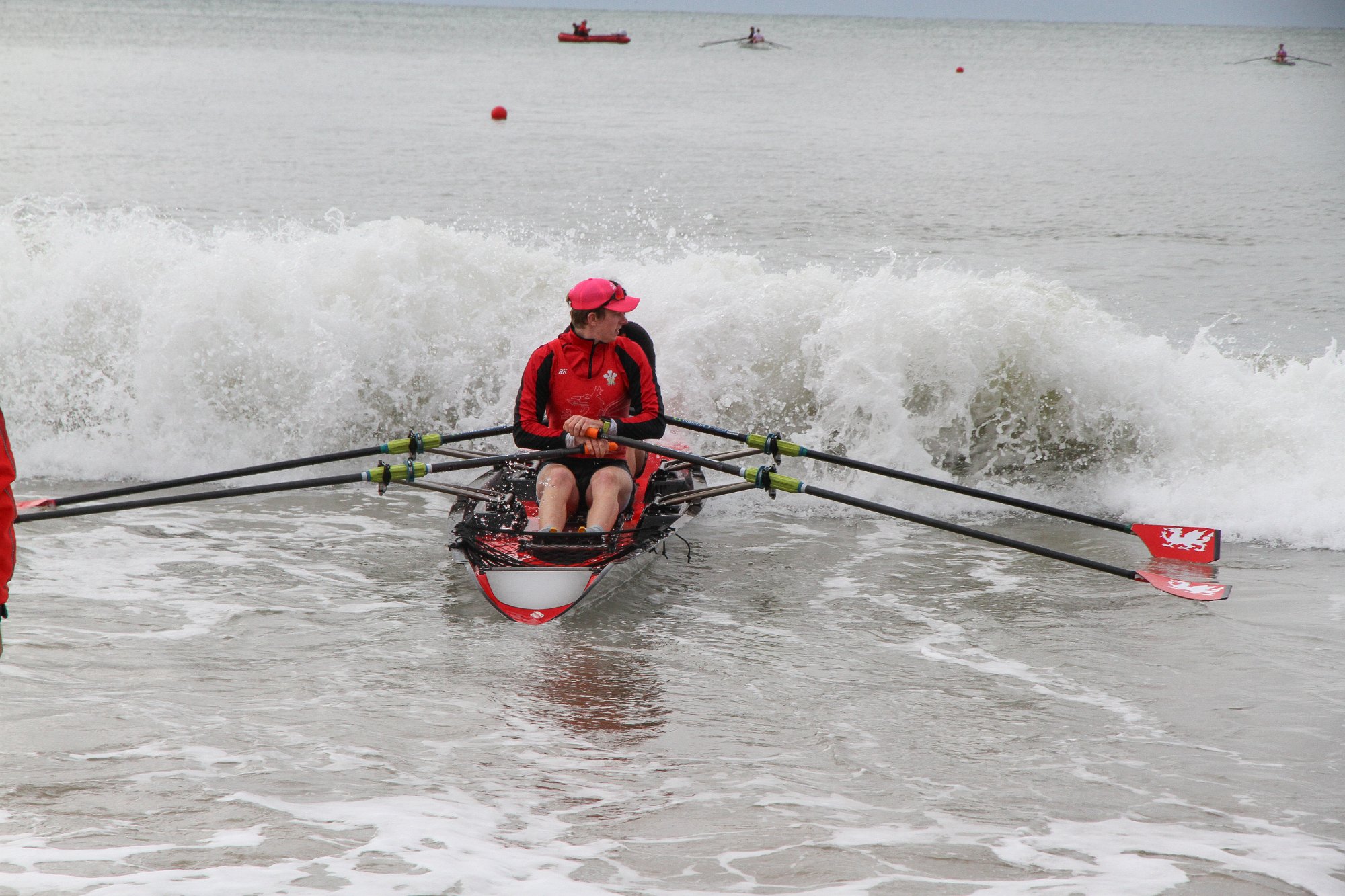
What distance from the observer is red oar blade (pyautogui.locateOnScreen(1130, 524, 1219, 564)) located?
5938 mm

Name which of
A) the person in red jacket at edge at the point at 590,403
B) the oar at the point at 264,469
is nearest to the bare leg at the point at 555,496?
the person in red jacket at edge at the point at 590,403

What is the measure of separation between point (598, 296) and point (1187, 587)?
3.12 metres

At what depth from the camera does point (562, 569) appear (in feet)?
17.3

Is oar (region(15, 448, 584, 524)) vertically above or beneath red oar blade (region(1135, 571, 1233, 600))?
above

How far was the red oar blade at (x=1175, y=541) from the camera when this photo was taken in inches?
234

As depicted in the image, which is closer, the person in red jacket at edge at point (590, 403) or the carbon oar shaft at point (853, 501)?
the carbon oar shaft at point (853, 501)

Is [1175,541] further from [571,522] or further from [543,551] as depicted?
[543,551]

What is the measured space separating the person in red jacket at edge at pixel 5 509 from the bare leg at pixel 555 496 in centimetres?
312

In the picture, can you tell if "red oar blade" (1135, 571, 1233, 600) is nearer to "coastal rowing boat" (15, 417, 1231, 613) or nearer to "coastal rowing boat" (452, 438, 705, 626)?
"coastal rowing boat" (15, 417, 1231, 613)

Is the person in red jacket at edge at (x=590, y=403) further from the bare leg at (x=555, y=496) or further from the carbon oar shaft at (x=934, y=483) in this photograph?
the carbon oar shaft at (x=934, y=483)

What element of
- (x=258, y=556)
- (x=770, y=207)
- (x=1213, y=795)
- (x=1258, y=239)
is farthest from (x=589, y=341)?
(x=1258, y=239)

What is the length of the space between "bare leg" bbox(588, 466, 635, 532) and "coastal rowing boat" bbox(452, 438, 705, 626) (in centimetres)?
9

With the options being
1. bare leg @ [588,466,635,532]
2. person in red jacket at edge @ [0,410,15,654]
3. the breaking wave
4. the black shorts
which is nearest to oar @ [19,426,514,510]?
the black shorts

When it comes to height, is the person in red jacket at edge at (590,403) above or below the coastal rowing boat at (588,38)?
below
